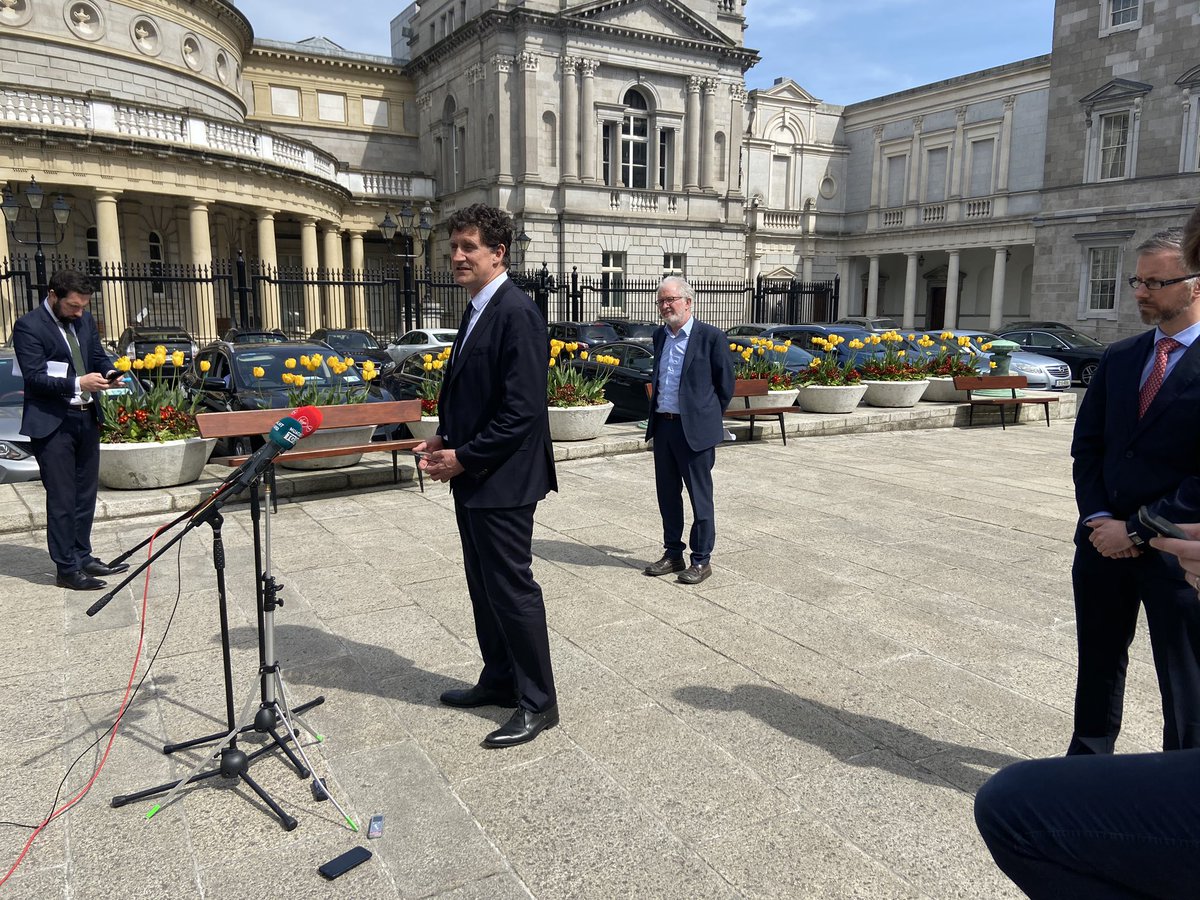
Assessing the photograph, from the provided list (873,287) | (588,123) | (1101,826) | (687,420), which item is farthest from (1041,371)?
(873,287)

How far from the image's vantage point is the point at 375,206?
4166 centimetres

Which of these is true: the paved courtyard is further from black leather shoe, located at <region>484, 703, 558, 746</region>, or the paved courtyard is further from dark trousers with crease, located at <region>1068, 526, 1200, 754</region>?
dark trousers with crease, located at <region>1068, 526, 1200, 754</region>

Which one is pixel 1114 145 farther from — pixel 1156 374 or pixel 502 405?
pixel 502 405

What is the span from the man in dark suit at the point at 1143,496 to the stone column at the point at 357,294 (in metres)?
34.1

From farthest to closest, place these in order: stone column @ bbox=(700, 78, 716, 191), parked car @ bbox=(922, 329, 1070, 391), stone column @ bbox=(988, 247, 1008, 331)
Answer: stone column @ bbox=(988, 247, 1008, 331) < stone column @ bbox=(700, 78, 716, 191) < parked car @ bbox=(922, 329, 1070, 391)

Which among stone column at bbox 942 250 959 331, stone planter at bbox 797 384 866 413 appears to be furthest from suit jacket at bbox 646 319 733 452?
stone column at bbox 942 250 959 331

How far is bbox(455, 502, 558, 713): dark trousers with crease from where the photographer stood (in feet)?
12.1

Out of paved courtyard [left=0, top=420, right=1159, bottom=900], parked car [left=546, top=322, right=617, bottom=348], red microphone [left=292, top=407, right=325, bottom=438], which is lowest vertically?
paved courtyard [left=0, top=420, right=1159, bottom=900]

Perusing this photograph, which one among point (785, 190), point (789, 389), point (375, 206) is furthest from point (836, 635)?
point (785, 190)

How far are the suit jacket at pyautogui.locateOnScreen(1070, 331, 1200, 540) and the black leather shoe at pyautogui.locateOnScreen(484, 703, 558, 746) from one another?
239 cm

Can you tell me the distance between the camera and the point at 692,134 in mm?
39188

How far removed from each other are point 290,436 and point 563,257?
3500 cm

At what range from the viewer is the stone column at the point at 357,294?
36.9 meters

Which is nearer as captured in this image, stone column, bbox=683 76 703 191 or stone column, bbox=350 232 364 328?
stone column, bbox=350 232 364 328
